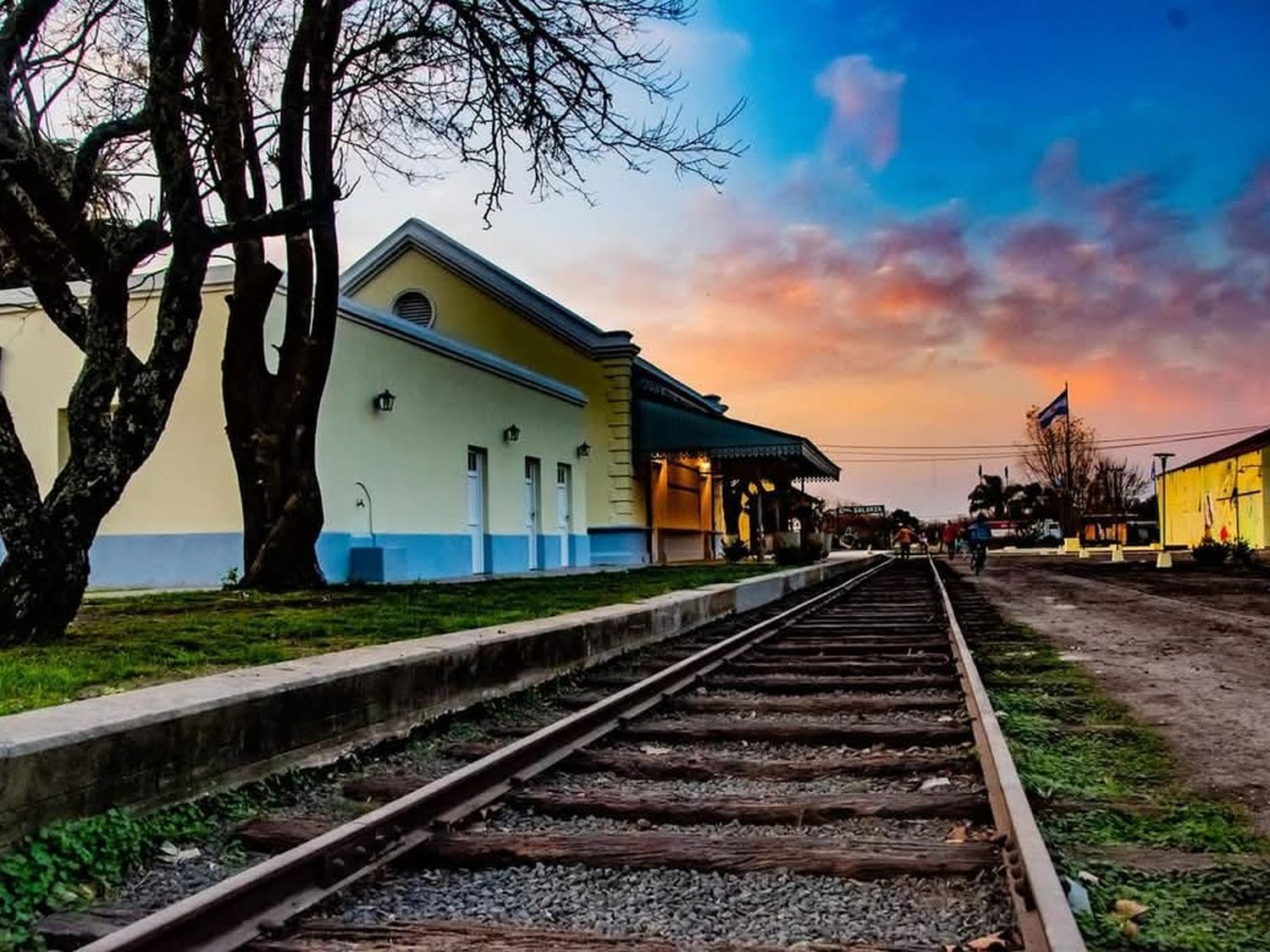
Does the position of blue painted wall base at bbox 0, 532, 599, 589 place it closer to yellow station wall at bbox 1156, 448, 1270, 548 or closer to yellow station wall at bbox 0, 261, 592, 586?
yellow station wall at bbox 0, 261, 592, 586

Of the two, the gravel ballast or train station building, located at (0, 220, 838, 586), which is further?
train station building, located at (0, 220, 838, 586)

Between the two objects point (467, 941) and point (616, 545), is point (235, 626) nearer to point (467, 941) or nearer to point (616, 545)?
point (467, 941)

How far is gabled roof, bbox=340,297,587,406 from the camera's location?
57.9ft

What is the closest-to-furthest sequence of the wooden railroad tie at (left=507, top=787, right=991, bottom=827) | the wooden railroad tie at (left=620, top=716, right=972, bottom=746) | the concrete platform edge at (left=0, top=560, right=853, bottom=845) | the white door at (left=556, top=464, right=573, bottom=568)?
the concrete platform edge at (left=0, top=560, right=853, bottom=845) < the wooden railroad tie at (left=507, top=787, right=991, bottom=827) < the wooden railroad tie at (left=620, top=716, right=972, bottom=746) < the white door at (left=556, top=464, right=573, bottom=568)

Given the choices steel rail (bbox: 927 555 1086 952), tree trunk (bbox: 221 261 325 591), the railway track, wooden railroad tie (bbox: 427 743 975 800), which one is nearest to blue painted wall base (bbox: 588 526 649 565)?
tree trunk (bbox: 221 261 325 591)

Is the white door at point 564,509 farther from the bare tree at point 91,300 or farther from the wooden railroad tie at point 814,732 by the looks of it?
the wooden railroad tie at point 814,732

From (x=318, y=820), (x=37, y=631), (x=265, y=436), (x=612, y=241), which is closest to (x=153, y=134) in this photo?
(x=37, y=631)

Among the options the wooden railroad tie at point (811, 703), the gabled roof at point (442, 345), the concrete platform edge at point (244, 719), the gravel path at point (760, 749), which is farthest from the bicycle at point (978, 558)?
the gravel path at point (760, 749)

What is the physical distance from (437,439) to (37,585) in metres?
12.3

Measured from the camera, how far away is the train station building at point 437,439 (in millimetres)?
15992

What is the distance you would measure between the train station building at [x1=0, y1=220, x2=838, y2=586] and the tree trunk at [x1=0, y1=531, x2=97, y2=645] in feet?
26.0

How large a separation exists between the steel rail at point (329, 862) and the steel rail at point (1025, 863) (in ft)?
6.47

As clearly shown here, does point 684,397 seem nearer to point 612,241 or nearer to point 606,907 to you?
point 612,241

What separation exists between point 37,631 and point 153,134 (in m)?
4.24
